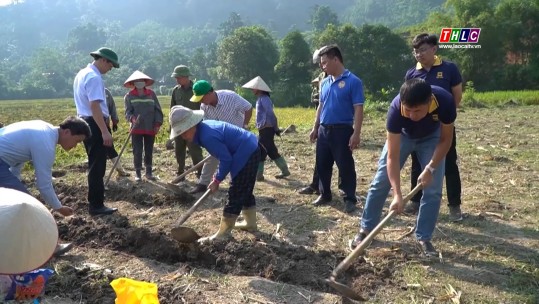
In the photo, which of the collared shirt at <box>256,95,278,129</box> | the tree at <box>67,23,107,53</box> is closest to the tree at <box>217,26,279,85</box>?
the collared shirt at <box>256,95,278,129</box>

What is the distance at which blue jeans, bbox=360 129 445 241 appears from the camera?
4000 mm

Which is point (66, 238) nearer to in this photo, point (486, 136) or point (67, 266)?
point (67, 266)

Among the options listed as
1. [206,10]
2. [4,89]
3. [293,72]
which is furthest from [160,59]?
[206,10]

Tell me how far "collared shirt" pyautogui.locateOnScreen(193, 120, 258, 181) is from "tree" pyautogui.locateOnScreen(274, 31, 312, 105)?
110 ft

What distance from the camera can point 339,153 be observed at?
17.4 ft

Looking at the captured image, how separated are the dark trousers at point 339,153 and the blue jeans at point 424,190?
1100mm

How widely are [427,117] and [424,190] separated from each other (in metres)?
0.62

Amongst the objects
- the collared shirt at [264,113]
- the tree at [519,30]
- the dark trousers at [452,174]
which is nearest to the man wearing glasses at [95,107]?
the collared shirt at [264,113]

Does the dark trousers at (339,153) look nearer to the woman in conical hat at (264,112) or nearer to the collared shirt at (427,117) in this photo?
the collared shirt at (427,117)

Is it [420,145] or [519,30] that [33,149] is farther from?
[519,30]

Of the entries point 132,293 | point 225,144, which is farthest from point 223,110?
point 132,293

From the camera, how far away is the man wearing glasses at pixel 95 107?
5.17 m

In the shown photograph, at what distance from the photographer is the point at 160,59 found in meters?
98.2

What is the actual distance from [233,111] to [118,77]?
95.7m
